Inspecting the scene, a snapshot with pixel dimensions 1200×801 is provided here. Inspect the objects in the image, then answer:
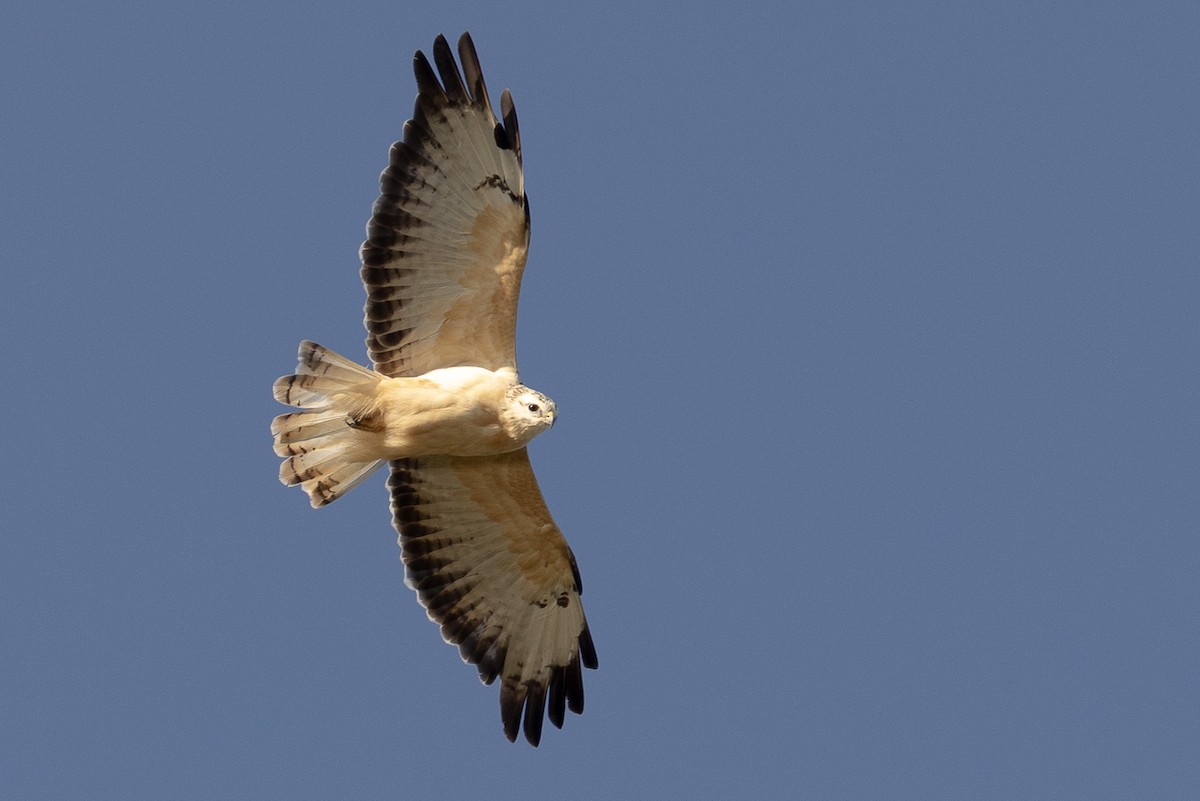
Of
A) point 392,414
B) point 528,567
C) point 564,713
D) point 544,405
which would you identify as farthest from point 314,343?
point 564,713

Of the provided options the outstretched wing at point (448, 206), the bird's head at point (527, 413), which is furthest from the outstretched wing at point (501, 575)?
the outstretched wing at point (448, 206)

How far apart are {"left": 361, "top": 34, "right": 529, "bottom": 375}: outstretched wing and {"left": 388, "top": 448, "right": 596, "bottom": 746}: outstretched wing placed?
1.23 meters

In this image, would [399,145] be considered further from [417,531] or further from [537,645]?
[537,645]

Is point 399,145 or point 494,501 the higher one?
point 399,145

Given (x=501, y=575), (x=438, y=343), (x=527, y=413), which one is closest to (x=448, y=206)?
(x=438, y=343)

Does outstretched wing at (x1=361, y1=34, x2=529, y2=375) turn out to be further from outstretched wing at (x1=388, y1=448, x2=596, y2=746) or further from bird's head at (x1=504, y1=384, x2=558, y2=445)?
outstretched wing at (x1=388, y1=448, x2=596, y2=746)

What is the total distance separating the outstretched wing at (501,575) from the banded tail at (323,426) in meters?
0.60

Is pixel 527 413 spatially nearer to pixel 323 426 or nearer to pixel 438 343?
pixel 438 343

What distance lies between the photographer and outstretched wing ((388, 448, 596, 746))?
561 inches

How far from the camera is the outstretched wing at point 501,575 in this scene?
14250mm

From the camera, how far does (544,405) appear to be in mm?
13320

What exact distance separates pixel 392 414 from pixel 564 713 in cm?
296

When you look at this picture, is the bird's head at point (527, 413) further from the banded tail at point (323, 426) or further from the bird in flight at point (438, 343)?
the banded tail at point (323, 426)

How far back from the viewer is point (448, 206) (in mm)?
13422
